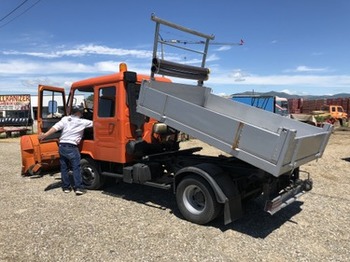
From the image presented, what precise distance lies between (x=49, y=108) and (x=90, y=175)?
2.32m

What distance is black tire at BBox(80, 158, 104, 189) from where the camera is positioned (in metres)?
7.61

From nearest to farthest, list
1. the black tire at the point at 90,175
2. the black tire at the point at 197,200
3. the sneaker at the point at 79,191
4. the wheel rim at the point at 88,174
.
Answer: the black tire at the point at 197,200
the sneaker at the point at 79,191
the black tire at the point at 90,175
the wheel rim at the point at 88,174

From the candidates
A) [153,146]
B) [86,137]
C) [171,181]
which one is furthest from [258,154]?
[86,137]

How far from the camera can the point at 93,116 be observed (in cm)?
738

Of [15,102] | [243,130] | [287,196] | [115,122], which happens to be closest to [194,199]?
[287,196]

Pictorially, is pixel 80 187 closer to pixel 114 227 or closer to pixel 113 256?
pixel 114 227

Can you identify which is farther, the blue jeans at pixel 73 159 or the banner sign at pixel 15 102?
the banner sign at pixel 15 102

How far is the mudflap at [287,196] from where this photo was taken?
200 inches

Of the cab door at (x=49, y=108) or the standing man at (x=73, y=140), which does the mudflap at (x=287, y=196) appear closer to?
the standing man at (x=73, y=140)

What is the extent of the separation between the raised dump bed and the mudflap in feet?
1.96

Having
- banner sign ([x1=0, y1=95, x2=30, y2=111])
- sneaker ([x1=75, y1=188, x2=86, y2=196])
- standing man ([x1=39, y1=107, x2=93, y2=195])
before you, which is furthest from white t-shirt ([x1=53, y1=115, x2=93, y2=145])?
banner sign ([x1=0, y1=95, x2=30, y2=111])

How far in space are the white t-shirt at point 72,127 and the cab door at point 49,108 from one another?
0.96 m

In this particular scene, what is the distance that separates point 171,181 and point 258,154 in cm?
215

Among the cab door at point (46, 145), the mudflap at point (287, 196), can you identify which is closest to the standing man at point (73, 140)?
the cab door at point (46, 145)
